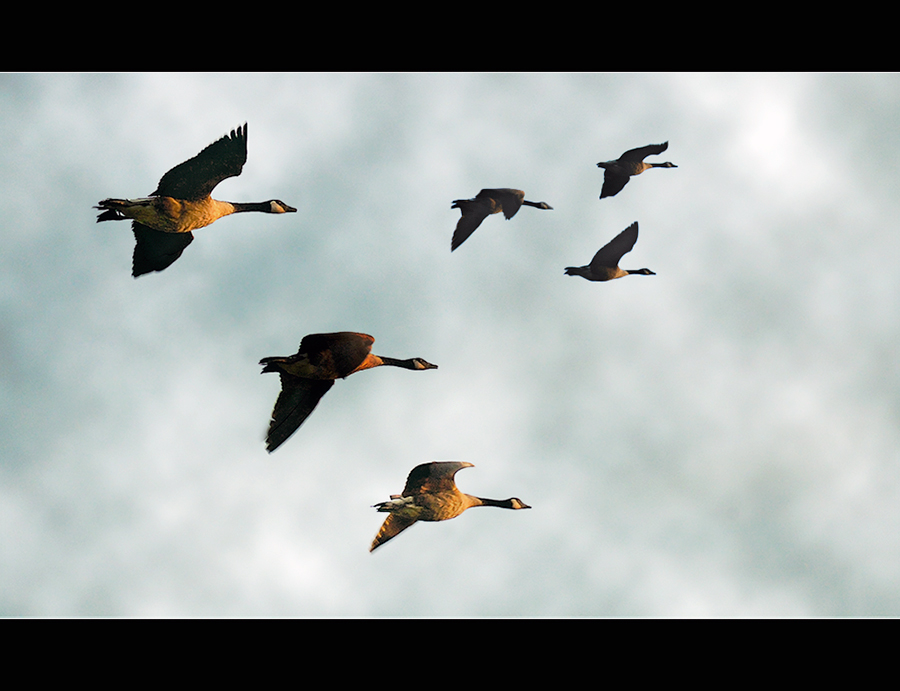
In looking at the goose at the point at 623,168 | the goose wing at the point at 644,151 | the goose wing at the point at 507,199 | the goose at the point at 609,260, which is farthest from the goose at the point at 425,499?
the goose wing at the point at 644,151

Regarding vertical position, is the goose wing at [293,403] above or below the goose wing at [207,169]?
below

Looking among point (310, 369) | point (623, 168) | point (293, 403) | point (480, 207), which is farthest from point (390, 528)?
point (623, 168)

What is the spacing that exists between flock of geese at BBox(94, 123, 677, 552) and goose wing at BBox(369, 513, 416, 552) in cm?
2

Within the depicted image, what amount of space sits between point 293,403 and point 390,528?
3.31 meters

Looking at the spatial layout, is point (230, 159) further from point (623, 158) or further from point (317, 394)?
point (623, 158)

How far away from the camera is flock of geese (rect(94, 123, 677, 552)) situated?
1221 cm

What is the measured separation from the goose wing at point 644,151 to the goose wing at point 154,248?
38.8 ft

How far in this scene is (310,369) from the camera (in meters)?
12.3

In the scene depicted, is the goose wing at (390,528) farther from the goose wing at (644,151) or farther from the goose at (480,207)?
the goose wing at (644,151)

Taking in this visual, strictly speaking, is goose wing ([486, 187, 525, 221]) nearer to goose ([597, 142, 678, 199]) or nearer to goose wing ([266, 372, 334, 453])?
goose ([597, 142, 678, 199])

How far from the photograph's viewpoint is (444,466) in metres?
13.4

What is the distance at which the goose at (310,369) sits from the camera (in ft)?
39.5
